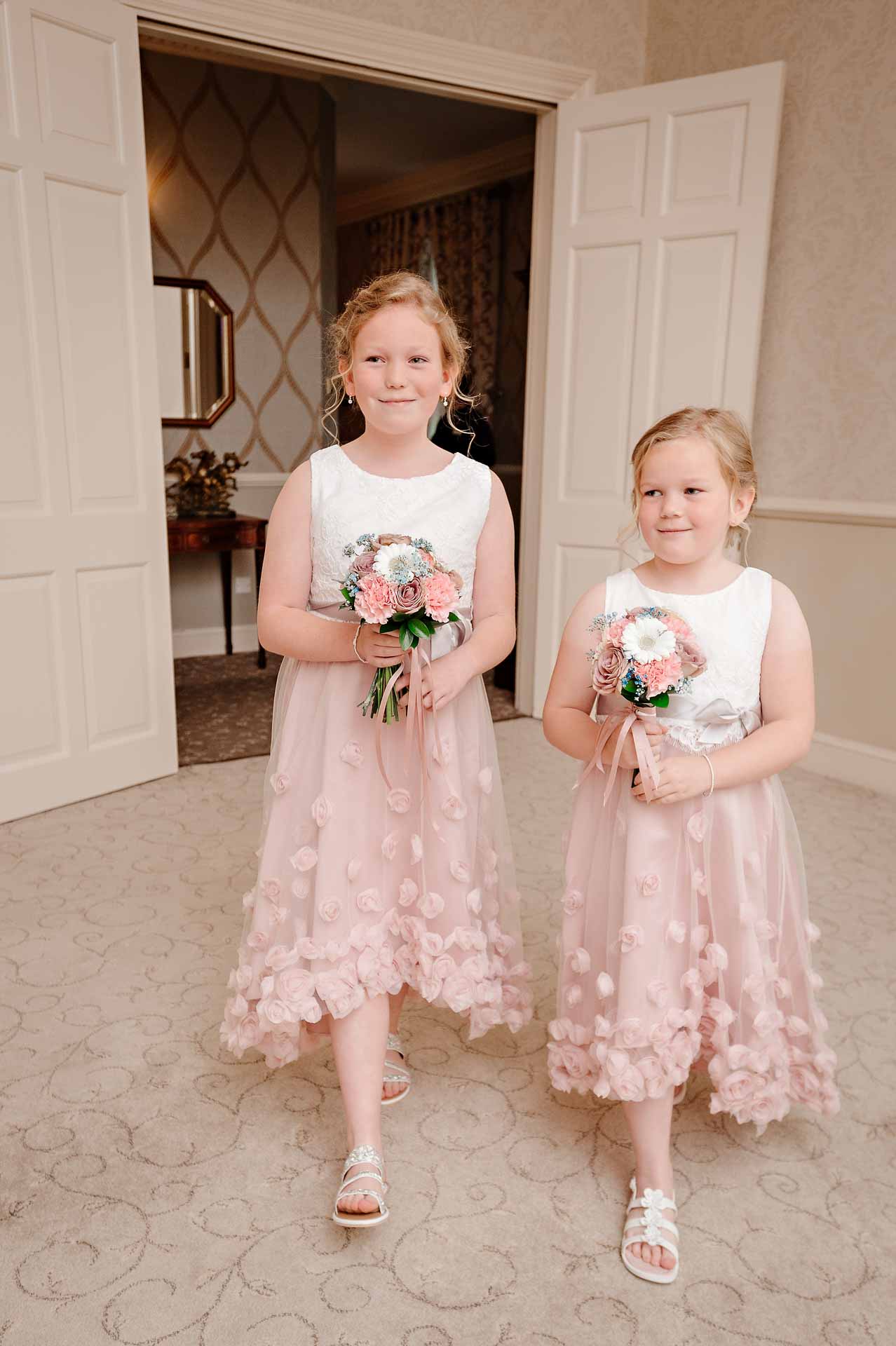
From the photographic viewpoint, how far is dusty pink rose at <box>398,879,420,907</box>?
1729 millimetres

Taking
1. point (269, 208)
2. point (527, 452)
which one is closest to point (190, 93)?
point (269, 208)

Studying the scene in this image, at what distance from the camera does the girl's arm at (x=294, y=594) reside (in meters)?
1.67

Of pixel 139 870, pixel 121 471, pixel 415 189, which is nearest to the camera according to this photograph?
pixel 139 870

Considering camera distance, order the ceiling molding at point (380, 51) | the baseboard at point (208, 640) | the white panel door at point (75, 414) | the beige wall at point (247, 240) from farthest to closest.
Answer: the baseboard at point (208, 640) < the beige wall at point (247, 240) < the ceiling molding at point (380, 51) < the white panel door at point (75, 414)

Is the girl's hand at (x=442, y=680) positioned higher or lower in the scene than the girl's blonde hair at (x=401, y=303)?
lower

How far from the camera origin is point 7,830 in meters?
3.34

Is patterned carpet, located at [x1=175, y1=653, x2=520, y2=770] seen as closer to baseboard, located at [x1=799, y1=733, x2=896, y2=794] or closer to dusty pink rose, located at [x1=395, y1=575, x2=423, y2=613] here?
baseboard, located at [x1=799, y1=733, x2=896, y2=794]

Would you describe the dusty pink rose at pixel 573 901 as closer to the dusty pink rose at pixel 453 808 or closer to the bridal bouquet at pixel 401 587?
the dusty pink rose at pixel 453 808

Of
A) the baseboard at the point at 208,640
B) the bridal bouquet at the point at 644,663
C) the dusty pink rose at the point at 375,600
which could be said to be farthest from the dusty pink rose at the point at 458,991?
the baseboard at the point at 208,640

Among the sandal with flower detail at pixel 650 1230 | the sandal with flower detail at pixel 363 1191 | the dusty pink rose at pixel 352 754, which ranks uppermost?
the dusty pink rose at pixel 352 754

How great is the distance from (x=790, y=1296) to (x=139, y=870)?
2148 mm

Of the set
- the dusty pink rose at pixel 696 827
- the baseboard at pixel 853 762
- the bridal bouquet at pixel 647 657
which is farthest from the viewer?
the baseboard at pixel 853 762

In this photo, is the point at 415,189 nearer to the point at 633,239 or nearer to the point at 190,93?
the point at 190,93

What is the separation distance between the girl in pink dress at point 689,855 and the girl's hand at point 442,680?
0.17 meters
